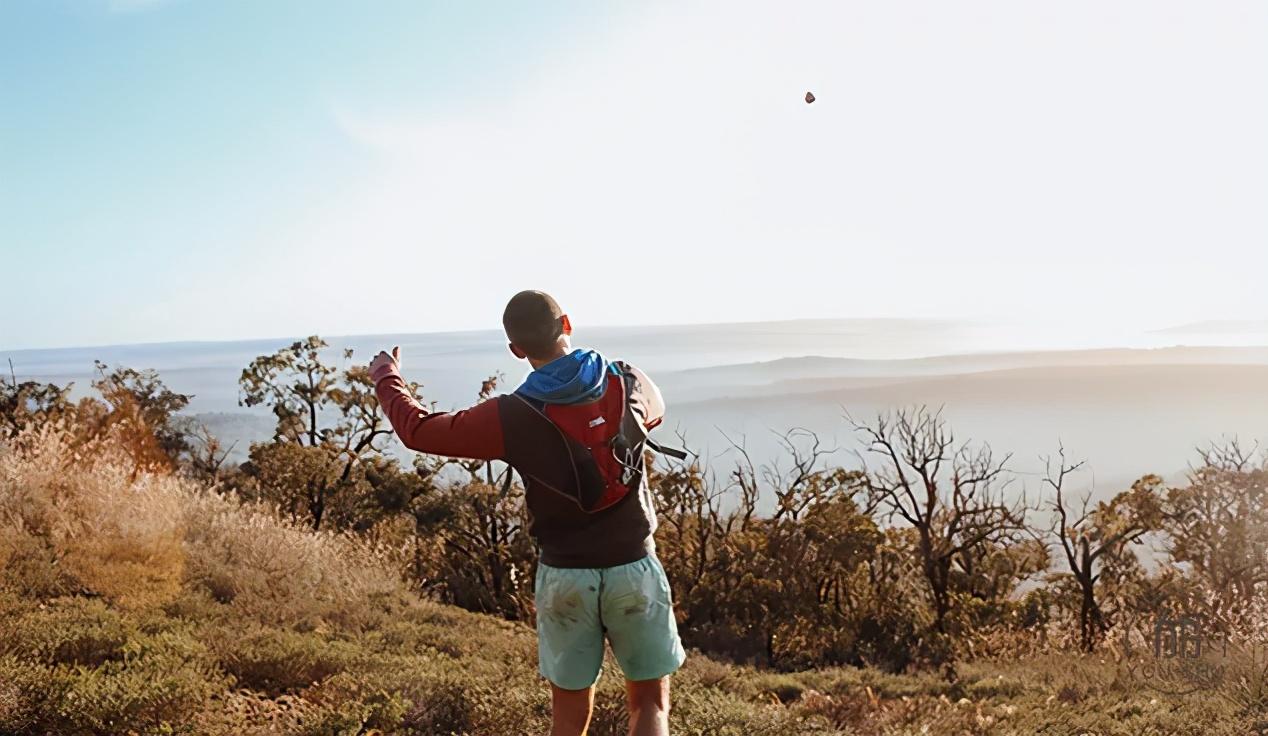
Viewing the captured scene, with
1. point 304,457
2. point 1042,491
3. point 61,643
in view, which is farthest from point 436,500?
point 61,643

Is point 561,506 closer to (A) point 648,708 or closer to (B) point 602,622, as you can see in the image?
(B) point 602,622

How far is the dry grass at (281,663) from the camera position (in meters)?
4.34

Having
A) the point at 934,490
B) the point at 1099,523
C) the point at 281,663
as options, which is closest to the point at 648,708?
the point at 281,663

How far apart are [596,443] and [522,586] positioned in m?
13.9

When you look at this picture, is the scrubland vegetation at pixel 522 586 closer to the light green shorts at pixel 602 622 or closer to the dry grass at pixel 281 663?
the dry grass at pixel 281 663

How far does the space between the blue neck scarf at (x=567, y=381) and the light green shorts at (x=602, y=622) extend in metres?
0.56

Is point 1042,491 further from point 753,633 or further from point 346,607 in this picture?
point 346,607

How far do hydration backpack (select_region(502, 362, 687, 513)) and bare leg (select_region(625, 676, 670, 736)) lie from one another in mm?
616

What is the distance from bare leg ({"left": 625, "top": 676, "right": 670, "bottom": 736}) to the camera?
2.81m

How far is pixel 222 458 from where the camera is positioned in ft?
60.0

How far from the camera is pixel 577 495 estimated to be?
2.73 meters

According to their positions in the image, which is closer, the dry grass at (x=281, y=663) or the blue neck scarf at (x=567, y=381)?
the blue neck scarf at (x=567, y=381)

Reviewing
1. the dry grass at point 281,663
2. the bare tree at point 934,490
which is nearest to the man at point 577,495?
the dry grass at point 281,663

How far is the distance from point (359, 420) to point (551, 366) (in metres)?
17.5
